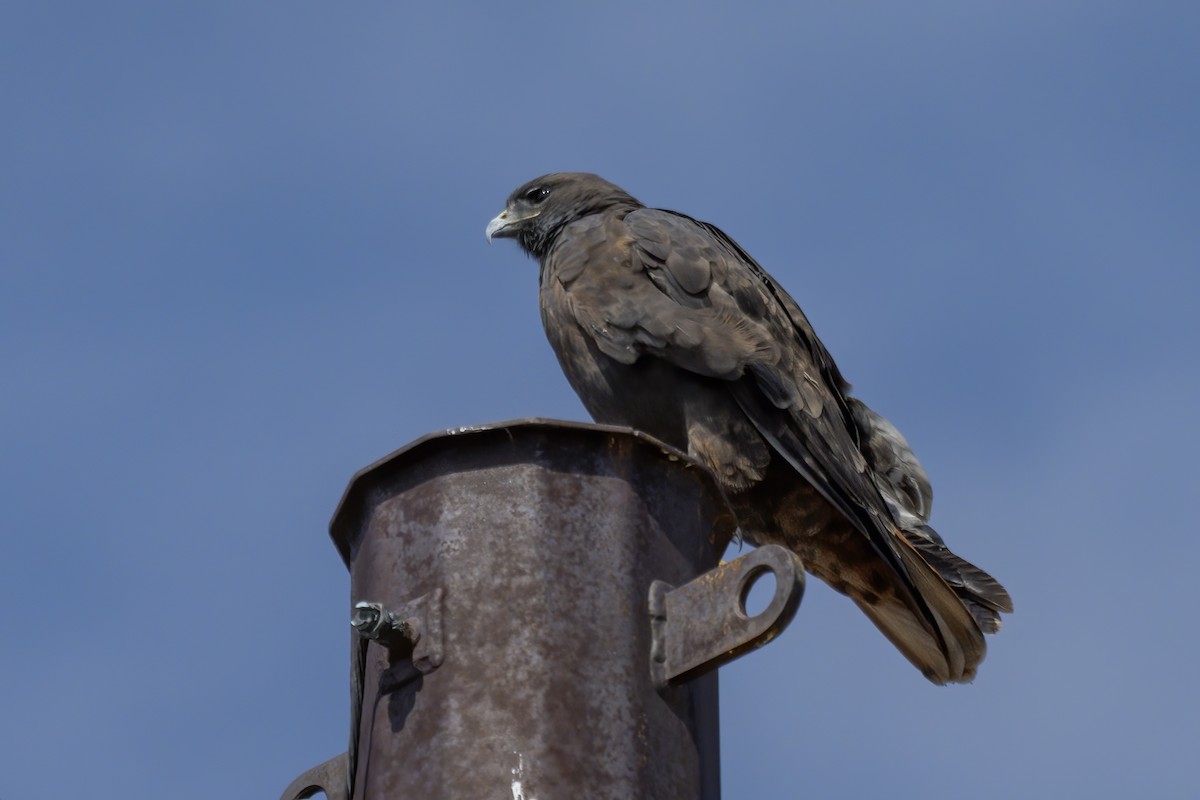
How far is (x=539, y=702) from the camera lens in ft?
8.84

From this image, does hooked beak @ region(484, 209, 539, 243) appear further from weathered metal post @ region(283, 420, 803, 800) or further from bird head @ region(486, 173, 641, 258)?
weathered metal post @ region(283, 420, 803, 800)

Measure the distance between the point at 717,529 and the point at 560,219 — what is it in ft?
11.7

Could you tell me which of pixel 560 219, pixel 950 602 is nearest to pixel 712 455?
pixel 950 602

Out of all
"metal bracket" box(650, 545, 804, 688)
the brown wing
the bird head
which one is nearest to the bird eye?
the bird head

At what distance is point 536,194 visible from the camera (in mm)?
6969

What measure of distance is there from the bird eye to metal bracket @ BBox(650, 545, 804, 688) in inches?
165

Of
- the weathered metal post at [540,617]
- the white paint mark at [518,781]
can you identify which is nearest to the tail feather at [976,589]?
the weathered metal post at [540,617]

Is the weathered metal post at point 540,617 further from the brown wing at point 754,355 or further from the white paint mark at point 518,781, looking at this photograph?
the brown wing at point 754,355

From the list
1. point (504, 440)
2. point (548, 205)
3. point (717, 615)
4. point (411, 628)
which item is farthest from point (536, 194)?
point (717, 615)

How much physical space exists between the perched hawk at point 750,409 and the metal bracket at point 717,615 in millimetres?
2171

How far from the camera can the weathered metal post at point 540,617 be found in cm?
267

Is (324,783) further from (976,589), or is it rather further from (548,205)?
(548,205)

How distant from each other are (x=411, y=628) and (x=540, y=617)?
0.74 feet

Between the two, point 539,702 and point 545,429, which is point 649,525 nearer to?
point 545,429
